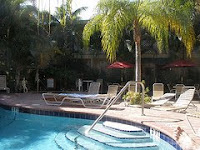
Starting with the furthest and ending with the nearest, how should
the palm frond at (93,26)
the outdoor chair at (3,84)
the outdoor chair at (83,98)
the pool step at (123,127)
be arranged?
the outdoor chair at (3,84) < the palm frond at (93,26) < the outdoor chair at (83,98) < the pool step at (123,127)

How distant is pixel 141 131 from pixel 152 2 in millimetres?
5299

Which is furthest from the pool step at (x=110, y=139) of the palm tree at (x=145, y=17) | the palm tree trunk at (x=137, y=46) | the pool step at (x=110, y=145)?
the palm tree trunk at (x=137, y=46)

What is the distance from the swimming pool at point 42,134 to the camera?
6684 millimetres

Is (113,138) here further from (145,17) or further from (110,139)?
(145,17)

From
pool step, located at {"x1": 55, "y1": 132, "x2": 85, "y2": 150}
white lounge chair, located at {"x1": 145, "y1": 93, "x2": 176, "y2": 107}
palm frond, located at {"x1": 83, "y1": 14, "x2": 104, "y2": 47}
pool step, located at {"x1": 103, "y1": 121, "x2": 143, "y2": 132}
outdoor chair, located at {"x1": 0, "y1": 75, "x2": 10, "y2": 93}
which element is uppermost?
palm frond, located at {"x1": 83, "y1": 14, "x2": 104, "y2": 47}

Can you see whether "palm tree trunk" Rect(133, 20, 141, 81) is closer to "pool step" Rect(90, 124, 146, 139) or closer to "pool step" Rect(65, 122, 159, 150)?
"pool step" Rect(65, 122, 159, 150)

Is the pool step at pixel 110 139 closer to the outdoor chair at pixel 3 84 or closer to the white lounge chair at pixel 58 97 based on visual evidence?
the white lounge chair at pixel 58 97

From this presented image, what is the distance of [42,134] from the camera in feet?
26.2

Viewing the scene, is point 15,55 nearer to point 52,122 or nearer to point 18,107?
point 18,107

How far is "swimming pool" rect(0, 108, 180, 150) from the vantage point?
6684 mm

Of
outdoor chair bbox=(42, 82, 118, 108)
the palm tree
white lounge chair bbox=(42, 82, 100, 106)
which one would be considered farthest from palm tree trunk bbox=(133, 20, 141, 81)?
white lounge chair bbox=(42, 82, 100, 106)

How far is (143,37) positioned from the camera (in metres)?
19.2

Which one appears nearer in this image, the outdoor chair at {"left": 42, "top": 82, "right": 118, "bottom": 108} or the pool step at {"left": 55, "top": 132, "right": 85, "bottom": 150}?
the pool step at {"left": 55, "top": 132, "right": 85, "bottom": 150}

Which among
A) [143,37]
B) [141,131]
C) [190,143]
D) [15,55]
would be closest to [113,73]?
[143,37]
